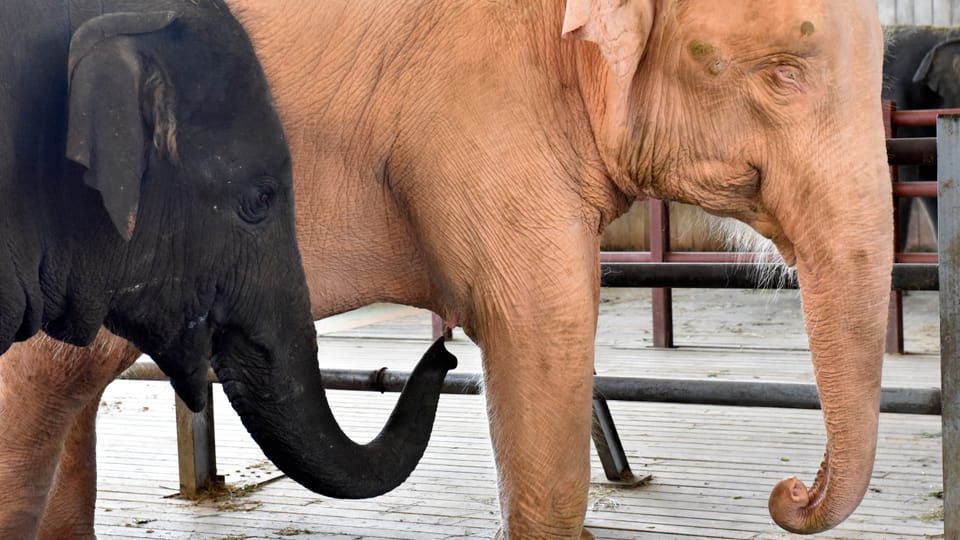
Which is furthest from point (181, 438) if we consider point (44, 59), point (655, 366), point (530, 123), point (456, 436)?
point (655, 366)

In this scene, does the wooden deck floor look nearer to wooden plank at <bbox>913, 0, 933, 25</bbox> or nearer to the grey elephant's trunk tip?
the grey elephant's trunk tip

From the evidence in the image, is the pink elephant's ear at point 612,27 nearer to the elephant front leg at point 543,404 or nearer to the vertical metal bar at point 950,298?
the elephant front leg at point 543,404

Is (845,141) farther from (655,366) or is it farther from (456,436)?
(655,366)

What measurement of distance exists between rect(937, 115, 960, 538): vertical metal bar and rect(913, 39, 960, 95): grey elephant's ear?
18.7 ft

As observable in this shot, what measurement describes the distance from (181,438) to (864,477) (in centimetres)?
225

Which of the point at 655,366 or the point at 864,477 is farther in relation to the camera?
the point at 655,366

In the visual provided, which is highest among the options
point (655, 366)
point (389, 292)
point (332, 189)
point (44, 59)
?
point (44, 59)

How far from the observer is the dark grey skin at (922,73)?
27.0ft

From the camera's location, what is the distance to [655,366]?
21.0ft

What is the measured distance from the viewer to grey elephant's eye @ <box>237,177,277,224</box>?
6.52 ft

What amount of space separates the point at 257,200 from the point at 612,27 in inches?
25.9

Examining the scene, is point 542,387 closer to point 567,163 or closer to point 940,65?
point 567,163

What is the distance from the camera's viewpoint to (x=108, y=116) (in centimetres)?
182

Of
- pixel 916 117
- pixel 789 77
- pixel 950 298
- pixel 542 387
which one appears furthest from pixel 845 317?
pixel 916 117
